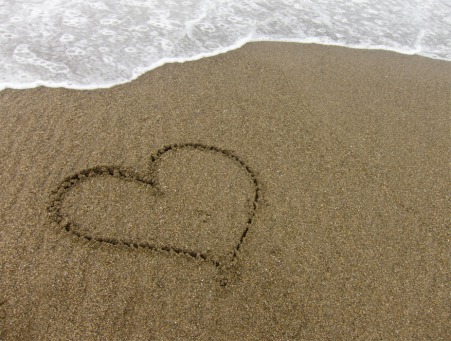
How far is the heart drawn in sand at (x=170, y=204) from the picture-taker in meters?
2.54

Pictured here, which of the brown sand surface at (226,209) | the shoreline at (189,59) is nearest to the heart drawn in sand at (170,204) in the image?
the brown sand surface at (226,209)

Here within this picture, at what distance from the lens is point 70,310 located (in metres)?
2.20

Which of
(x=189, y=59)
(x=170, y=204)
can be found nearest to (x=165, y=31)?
(x=189, y=59)

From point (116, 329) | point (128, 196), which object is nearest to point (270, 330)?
point (116, 329)

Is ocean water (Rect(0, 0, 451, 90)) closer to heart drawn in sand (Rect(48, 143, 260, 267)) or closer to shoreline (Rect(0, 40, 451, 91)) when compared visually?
shoreline (Rect(0, 40, 451, 91))

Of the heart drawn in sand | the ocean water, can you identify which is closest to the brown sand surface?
the heart drawn in sand

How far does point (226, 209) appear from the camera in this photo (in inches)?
109

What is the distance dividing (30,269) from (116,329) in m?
0.68

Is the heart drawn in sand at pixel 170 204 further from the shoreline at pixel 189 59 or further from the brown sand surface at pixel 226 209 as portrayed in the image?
the shoreline at pixel 189 59

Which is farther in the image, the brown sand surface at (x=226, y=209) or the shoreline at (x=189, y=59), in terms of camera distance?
the shoreline at (x=189, y=59)

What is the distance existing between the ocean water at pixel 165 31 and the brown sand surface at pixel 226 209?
0.39m

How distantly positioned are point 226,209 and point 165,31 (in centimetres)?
288

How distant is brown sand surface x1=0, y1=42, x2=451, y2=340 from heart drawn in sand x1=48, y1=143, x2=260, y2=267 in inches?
0.4

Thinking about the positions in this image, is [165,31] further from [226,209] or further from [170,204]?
[226,209]
